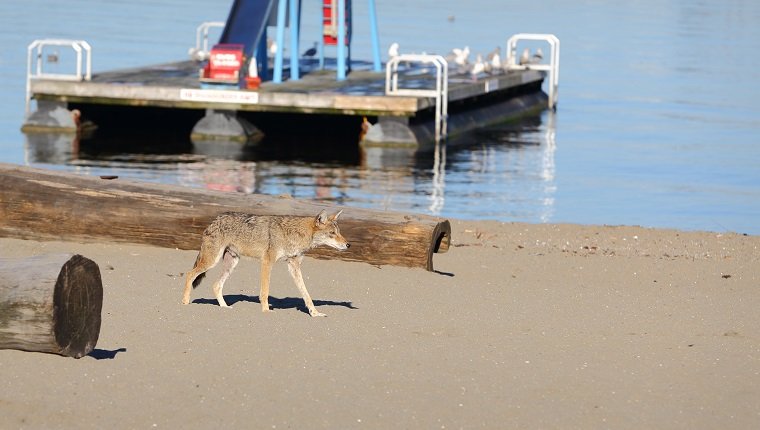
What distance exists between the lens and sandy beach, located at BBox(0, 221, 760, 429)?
372 inches

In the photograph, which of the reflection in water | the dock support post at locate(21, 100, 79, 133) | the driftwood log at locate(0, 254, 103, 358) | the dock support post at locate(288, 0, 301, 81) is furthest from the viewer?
the dock support post at locate(288, 0, 301, 81)

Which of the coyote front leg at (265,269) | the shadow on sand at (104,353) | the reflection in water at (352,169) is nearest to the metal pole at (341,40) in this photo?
the reflection in water at (352,169)

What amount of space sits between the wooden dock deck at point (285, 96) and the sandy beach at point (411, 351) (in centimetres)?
1367

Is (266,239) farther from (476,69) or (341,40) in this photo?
(476,69)

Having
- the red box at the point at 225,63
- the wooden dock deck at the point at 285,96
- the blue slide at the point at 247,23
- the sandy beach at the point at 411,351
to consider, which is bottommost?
the sandy beach at the point at 411,351

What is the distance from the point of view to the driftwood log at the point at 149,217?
1441 cm

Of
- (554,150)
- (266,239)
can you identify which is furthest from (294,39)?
(266,239)

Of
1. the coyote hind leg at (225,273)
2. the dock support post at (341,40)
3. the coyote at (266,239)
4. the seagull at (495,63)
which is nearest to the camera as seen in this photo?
the coyote at (266,239)

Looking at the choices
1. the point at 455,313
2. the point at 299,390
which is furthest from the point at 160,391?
the point at 455,313

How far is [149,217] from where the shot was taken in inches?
583

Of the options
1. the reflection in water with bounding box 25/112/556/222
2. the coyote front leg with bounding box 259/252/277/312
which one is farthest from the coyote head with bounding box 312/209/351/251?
the reflection in water with bounding box 25/112/556/222

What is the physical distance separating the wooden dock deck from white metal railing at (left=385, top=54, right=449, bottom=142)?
0.20m

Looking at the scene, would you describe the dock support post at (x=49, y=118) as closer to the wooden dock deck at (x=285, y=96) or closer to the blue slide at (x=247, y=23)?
the wooden dock deck at (x=285, y=96)

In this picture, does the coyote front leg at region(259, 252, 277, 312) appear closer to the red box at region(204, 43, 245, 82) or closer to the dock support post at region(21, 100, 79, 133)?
the red box at region(204, 43, 245, 82)
